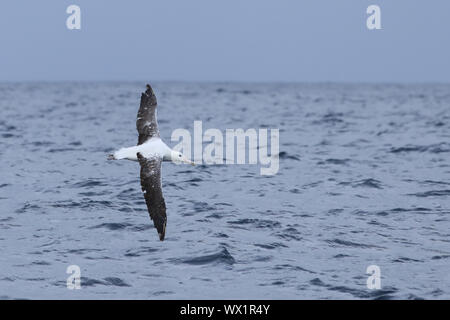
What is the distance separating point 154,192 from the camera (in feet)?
38.1

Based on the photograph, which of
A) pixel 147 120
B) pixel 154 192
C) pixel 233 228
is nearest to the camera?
pixel 154 192

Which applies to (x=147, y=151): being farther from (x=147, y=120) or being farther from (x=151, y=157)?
(x=147, y=120)

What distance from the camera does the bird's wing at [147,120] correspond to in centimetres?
1311

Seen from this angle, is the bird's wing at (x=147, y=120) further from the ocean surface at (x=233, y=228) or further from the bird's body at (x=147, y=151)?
the ocean surface at (x=233, y=228)

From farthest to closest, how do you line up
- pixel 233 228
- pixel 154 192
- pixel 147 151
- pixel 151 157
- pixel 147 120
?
pixel 233 228, pixel 147 120, pixel 147 151, pixel 151 157, pixel 154 192

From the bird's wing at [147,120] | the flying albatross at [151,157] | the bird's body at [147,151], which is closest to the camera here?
the flying albatross at [151,157]

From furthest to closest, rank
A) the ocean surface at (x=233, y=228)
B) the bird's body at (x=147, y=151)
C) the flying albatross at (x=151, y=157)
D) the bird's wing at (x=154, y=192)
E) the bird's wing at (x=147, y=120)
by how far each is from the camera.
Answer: the bird's wing at (x=147, y=120) < the bird's body at (x=147, y=151) < the flying albatross at (x=151, y=157) < the bird's wing at (x=154, y=192) < the ocean surface at (x=233, y=228)

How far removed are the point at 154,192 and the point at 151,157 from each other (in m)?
0.93

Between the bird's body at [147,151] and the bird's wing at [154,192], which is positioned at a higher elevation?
the bird's body at [147,151]

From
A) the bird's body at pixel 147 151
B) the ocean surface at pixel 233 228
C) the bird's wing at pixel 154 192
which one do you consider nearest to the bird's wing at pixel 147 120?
the bird's body at pixel 147 151

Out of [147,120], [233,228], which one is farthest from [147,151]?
[233,228]

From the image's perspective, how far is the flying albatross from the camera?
11.3 m

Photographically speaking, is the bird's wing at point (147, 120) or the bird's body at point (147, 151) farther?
the bird's wing at point (147, 120)

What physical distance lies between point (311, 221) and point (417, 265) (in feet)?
11.2
